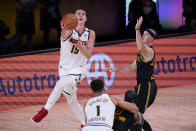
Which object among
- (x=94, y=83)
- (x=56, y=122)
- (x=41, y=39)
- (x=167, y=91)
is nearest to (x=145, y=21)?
(x=167, y=91)

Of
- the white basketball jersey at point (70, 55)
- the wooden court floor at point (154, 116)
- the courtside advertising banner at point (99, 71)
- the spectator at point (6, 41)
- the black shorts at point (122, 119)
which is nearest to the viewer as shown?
the black shorts at point (122, 119)

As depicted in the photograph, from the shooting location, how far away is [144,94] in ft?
28.1

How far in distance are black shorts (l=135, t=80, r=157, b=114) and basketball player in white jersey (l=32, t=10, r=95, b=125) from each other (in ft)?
3.41

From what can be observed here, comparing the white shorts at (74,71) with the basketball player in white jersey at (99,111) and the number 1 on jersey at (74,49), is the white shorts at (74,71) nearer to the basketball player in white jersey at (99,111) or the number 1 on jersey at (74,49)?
the number 1 on jersey at (74,49)

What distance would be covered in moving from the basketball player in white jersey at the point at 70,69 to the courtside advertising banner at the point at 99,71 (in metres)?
2.84

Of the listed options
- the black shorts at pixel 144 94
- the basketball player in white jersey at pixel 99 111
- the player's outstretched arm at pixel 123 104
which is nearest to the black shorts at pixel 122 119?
the player's outstretched arm at pixel 123 104

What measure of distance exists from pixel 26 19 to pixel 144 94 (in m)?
4.21

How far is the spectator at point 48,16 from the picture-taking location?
11930 mm

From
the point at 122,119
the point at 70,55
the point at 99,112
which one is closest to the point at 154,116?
the point at 70,55

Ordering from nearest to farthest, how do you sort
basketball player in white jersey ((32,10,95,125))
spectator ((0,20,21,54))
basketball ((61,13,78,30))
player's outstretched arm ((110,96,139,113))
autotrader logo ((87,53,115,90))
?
player's outstretched arm ((110,96,139,113))
basketball ((61,13,78,30))
basketball player in white jersey ((32,10,95,125))
spectator ((0,20,21,54))
autotrader logo ((87,53,115,90))

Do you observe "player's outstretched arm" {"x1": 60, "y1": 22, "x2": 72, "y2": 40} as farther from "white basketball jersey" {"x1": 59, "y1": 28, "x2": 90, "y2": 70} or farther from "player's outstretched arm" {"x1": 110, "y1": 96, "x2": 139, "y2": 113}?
"player's outstretched arm" {"x1": 110, "y1": 96, "x2": 139, "y2": 113}

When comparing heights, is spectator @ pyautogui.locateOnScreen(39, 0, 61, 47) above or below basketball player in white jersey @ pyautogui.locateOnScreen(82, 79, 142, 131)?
above

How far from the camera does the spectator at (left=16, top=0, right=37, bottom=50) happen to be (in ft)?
38.1

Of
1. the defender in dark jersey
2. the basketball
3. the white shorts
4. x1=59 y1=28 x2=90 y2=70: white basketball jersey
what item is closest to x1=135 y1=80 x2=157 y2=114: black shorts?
the defender in dark jersey
